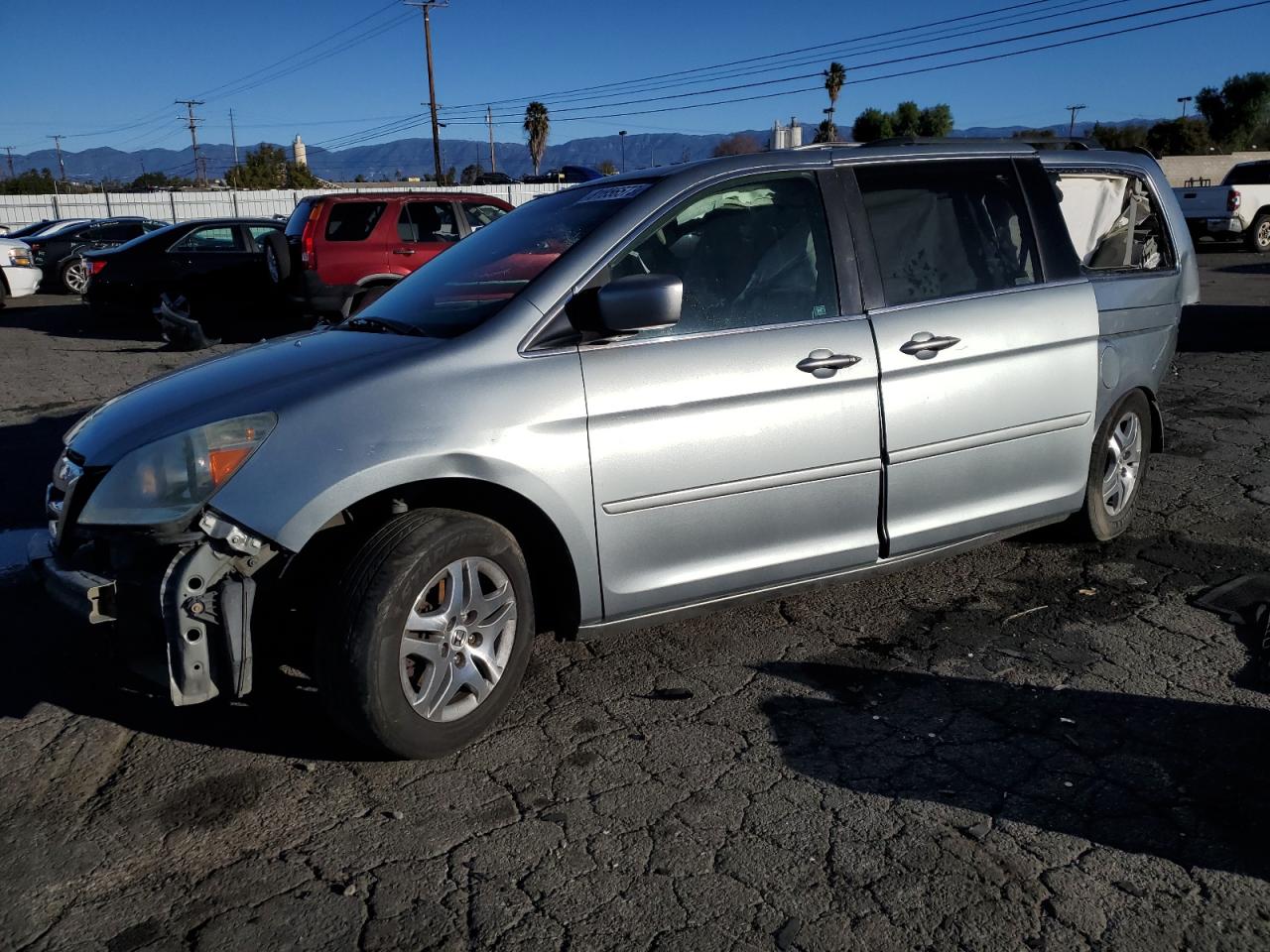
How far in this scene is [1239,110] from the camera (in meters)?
57.9

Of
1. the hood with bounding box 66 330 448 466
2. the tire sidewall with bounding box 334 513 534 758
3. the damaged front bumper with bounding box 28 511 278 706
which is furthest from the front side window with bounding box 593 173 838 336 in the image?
the damaged front bumper with bounding box 28 511 278 706

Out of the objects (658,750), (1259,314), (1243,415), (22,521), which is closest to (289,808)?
(658,750)

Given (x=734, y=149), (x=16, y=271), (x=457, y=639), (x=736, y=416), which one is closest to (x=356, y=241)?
(x=734, y=149)

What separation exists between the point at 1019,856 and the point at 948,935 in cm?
39

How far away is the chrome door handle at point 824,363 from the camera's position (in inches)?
146

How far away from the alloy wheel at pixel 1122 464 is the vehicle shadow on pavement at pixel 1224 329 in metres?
6.48

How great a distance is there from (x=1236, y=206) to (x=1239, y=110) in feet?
145

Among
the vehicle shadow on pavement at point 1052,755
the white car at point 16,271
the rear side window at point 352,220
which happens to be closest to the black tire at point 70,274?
the white car at point 16,271

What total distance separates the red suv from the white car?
6.34m

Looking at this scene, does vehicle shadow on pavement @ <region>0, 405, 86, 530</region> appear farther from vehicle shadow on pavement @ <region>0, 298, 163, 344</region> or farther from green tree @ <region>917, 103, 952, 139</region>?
green tree @ <region>917, 103, 952, 139</region>

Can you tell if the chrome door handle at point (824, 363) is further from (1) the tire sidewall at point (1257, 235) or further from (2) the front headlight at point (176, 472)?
(1) the tire sidewall at point (1257, 235)

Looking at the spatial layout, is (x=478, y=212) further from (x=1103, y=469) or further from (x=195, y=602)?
(x=195, y=602)

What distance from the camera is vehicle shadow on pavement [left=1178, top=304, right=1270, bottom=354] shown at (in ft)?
36.8

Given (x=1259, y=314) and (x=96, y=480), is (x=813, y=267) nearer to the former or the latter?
(x=96, y=480)
